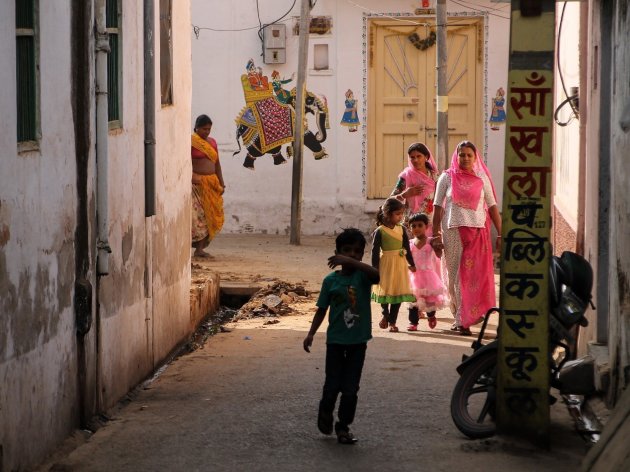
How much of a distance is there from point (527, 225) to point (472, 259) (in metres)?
4.39

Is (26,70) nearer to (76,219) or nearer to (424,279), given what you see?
(76,219)

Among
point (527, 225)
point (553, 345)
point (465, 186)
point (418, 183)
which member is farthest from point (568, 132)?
point (527, 225)

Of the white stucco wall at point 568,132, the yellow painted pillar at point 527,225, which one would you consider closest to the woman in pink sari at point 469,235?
the white stucco wall at point 568,132

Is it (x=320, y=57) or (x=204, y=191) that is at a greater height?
(x=320, y=57)

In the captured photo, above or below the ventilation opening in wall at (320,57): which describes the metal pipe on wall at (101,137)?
below

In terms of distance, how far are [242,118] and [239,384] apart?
→ 1073 cm

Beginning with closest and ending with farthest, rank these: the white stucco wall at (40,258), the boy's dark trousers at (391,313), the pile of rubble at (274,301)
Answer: the white stucco wall at (40,258) → the boy's dark trousers at (391,313) → the pile of rubble at (274,301)

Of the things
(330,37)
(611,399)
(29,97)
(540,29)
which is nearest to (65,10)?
(29,97)

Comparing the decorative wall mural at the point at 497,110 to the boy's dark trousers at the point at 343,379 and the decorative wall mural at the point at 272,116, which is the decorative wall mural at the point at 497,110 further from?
the boy's dark trousers at the point at 343,379

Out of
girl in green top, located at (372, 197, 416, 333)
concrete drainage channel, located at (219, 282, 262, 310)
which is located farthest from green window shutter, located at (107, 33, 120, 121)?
concrete drainage channel, located at (219, 282, 262, 310)

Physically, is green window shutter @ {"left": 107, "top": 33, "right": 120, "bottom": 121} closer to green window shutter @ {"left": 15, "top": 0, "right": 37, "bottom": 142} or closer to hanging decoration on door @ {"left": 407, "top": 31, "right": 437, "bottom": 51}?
green window shutter @ {"left": 15, "top": 0, "right": 37, "bottom": 142}

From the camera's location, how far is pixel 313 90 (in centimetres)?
1872

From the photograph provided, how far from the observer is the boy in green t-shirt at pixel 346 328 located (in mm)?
6676

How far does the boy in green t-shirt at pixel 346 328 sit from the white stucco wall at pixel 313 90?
12.0 m
